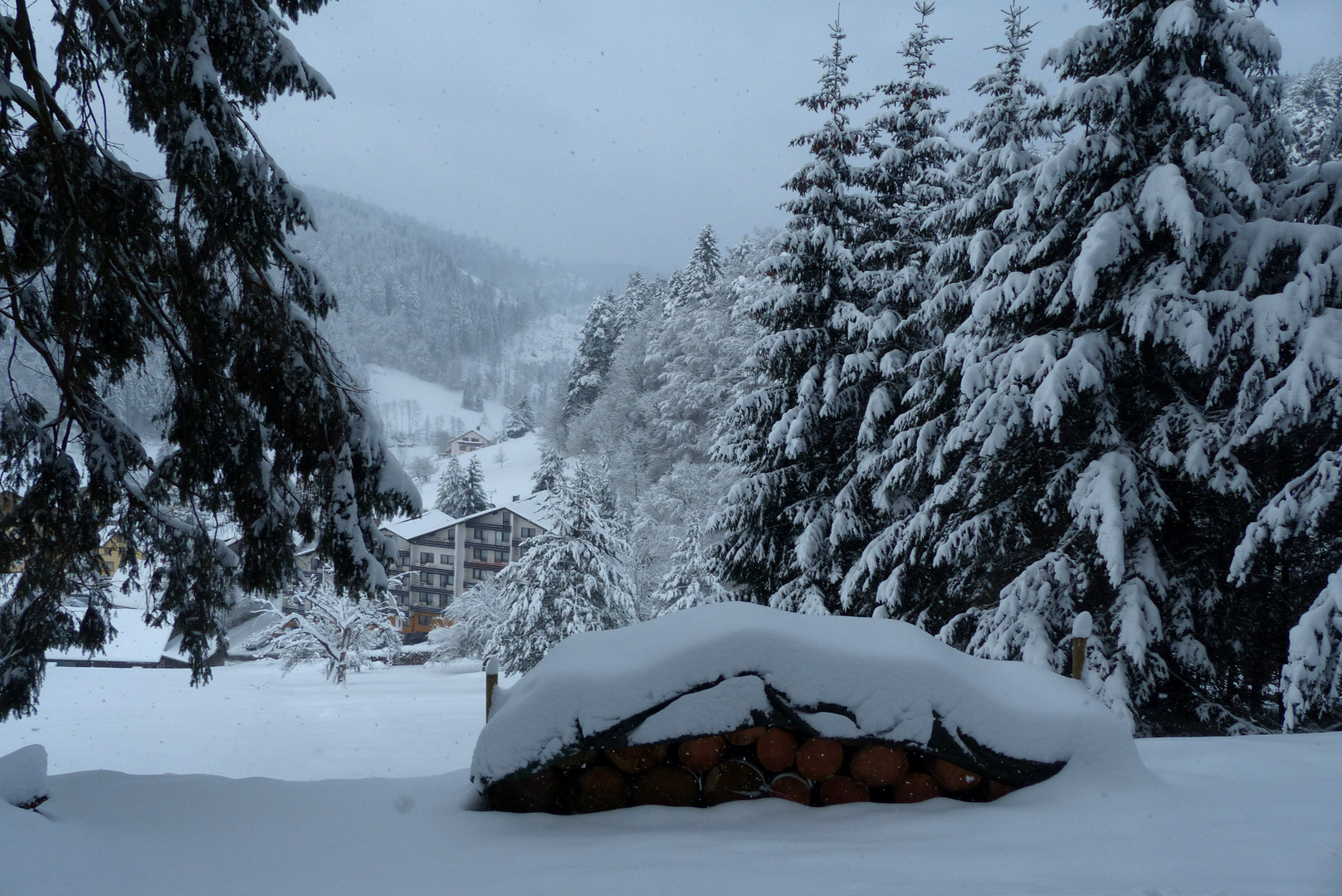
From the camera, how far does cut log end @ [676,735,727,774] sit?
12.4ft

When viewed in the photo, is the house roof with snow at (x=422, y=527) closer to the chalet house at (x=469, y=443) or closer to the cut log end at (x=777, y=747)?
the chalet house at (x=469, y=443)

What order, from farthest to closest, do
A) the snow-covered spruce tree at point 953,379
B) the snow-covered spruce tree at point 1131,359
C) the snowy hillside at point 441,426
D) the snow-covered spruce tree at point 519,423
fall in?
the snow-covered spruce tree at point 519,423, the snowy hillside at point 441,426, the snow-covered spruce tree at point 953,379, the snow-covered spruce tree at point 1131,359

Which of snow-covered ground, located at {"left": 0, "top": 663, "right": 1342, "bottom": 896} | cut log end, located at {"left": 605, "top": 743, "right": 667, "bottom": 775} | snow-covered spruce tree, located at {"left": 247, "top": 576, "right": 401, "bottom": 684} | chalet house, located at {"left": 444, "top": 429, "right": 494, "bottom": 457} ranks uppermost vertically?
chalet house, located at {"left": 444, "top": 429, "right": 494, "bottom": 457}

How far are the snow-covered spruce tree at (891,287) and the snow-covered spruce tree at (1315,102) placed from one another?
180 inches

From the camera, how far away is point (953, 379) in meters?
10.2

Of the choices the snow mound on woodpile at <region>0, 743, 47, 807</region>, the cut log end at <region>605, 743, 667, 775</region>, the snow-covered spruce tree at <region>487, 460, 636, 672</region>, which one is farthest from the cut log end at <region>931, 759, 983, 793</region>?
the snow-covered spruce tree at <region>487, 460, 636, 672</region>

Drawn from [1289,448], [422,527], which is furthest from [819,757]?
[422,527]

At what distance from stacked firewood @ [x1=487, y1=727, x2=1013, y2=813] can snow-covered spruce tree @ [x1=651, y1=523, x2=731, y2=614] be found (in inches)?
724

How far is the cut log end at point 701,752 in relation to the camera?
3771 millimetres

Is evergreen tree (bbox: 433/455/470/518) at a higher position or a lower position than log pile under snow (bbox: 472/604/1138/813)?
higher

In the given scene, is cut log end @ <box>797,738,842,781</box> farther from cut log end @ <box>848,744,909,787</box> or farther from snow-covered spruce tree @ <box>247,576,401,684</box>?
snow-covered spruce tree @ <box>247,576,401,684</box>

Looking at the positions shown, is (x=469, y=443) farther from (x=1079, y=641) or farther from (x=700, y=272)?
(x=1079, y=641)

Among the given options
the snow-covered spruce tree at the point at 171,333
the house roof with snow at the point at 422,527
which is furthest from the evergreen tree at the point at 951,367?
the house roof with snow at the point at 422,527

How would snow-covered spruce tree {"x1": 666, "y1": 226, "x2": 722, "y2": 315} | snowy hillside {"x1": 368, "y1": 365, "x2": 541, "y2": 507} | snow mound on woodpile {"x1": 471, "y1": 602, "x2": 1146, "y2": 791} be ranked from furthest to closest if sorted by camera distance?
snowy hillside {"x1": 368, "y1": 365, "x2": 541, "y2": 507} → snow-covered spruce tree {"x1": 666, "y1": 226, "x2": 722, "y2": 315} → snow mound on woodpile {"x1": 471, "y1": 602, "x2": 1146, "y2": 791}
